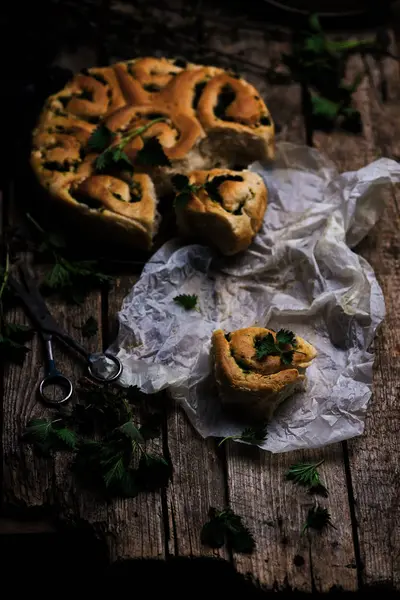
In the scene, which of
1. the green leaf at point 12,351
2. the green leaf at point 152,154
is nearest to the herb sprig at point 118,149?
the green leaf at point 152,154

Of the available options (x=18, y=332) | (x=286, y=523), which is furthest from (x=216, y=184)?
(x=286, y=523)

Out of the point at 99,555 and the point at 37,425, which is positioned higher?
the point at 37,425

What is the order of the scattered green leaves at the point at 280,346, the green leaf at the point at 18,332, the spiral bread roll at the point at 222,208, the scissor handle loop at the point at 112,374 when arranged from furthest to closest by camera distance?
the spiral bread roll at the point at 222,208
the green leaf at the point at 18,332
the scissor handle loop at the point at 112,374
the scattered green leaves at the point at 280,346

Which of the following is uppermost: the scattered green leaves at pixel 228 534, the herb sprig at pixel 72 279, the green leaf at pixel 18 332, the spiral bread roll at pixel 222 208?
the spiral bread roll at pixel 222 208

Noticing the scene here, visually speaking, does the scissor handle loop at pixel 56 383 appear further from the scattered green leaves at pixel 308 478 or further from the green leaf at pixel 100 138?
the green leaf at pixel 100 138

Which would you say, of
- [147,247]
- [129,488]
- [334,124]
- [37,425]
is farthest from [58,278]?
[334,124]

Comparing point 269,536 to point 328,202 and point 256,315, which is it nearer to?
point 256,315
